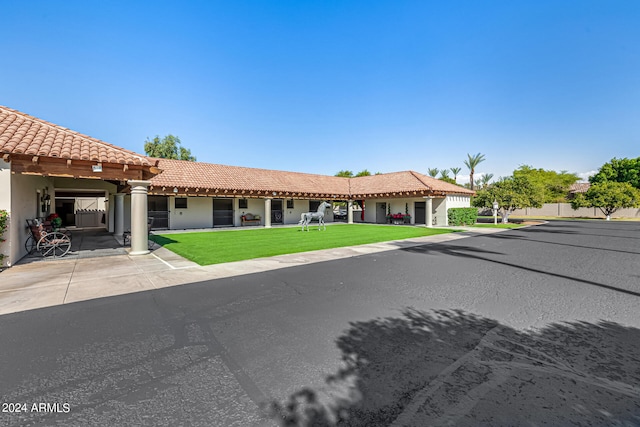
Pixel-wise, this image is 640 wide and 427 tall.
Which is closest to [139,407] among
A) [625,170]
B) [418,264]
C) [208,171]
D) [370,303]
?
[370,303]

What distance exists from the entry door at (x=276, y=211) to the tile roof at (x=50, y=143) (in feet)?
52.8

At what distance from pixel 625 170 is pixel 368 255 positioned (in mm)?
61106

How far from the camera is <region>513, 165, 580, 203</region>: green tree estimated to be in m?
46.2

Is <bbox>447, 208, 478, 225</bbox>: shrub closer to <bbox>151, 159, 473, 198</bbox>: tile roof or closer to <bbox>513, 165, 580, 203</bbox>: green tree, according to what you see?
<bbox>151, 159, 473, 198</bbox>: tile roof

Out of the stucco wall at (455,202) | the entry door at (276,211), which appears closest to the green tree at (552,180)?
the stucco wall at (455,202)

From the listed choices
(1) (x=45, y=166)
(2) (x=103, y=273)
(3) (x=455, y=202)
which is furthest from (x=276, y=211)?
(2) (x=103, y=273)

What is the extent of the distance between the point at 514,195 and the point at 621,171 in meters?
37.0

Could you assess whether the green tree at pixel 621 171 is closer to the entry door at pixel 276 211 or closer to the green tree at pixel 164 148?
the entry door at pixel 276 211

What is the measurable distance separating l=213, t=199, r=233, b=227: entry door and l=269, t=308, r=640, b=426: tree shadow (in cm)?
2066

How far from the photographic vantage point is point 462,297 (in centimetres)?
518

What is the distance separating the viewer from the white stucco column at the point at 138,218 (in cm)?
967

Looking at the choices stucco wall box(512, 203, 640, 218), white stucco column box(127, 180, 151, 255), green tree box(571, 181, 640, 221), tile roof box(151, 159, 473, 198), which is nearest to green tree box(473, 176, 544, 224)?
tile roof box(151, 159, 473, 198)

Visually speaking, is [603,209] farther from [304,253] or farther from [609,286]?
[304,253]

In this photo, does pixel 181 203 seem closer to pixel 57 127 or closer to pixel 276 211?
pixel 276 211
